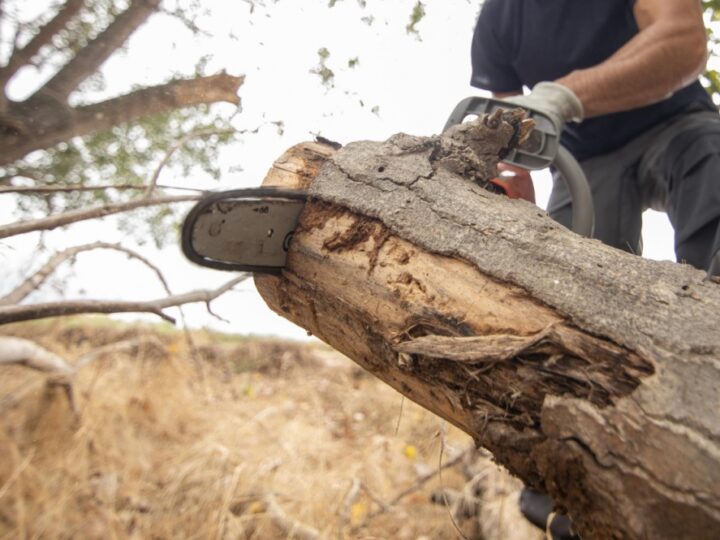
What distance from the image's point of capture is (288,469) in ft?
9.78

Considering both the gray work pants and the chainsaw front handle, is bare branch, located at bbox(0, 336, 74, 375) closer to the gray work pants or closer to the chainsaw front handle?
the chainsaw front handle

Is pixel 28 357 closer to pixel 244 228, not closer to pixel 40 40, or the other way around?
pixel 40 40

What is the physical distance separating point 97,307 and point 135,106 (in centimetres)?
166

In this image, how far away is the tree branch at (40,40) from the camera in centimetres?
224

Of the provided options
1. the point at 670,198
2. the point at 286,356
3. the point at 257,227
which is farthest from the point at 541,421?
the point at 286,356

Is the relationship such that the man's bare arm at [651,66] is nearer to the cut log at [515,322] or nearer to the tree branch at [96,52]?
the cut log at [515,322]

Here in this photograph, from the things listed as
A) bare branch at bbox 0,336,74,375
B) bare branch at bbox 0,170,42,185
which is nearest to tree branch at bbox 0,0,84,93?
bare branch at bbox 0,170,42,185

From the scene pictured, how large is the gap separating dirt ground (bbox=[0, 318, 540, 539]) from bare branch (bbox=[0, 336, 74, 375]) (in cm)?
11

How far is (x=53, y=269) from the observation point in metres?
1.73

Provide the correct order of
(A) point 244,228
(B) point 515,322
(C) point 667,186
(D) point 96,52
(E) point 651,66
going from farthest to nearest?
1. (D) point 96,52
2. (C) point 667,186
3. (E) point 651,66
4. (A) point 244,228
5. (B) point 515,322

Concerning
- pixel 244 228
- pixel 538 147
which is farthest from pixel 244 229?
pixel 538 147

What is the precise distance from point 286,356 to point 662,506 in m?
5.05

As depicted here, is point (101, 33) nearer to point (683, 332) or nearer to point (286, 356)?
point (683, 332)

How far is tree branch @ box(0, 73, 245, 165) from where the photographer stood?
242 centimetres
